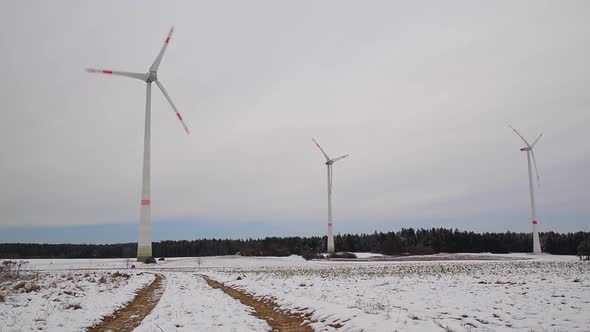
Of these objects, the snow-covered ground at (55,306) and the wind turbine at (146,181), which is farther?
the wind turbine at (146,181)

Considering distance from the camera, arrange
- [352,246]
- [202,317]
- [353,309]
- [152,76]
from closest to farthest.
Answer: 1. [353,309]
2. [202,317]
3. [152,76]
4. [352,246]

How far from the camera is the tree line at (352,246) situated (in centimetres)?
Result: 11981

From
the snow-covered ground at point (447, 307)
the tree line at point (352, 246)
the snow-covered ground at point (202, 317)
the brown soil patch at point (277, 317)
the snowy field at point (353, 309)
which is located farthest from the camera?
the tree line at point (352, 246)

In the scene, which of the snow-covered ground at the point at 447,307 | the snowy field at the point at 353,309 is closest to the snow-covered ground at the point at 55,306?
the snowy field at the point at 353,309

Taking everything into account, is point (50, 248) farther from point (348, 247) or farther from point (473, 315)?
point (473, 315)

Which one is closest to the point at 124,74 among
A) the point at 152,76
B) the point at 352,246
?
the point at 152,76

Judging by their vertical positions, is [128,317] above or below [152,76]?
below

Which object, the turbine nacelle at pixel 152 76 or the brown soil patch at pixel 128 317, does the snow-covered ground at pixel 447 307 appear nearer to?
the brown soil patch at pixel 128 317

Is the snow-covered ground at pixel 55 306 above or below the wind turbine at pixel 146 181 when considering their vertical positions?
below

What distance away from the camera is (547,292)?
16547 millimetres

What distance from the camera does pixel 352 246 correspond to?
156125 millimetres

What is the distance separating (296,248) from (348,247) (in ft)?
79.0

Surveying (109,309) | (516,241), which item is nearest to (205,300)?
(109,309)

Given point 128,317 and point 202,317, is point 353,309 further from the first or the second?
point 128,317
